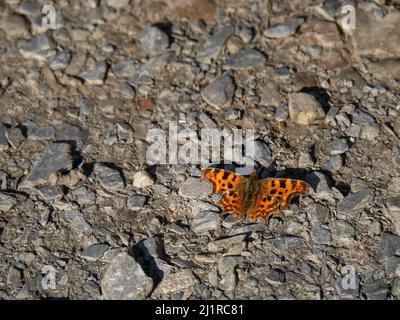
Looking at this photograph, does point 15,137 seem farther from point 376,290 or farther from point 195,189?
point 376,290

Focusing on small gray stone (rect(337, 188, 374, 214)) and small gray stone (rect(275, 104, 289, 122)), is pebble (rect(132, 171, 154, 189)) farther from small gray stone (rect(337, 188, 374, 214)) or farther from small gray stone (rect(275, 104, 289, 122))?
small gray stone (rect(337, 188, 374, 214))

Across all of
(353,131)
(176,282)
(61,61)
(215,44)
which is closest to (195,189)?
(176,282)

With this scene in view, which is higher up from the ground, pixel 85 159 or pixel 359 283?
pixel 85 159

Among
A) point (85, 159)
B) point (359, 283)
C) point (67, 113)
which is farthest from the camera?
point (67, 113)

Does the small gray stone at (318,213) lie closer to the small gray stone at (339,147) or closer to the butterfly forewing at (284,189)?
the butterfly forewing at (284,189)

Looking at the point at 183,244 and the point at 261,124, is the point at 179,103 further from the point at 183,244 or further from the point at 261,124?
the point at 183,244

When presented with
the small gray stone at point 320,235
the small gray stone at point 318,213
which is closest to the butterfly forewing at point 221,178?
the small gray stone at point 318,213
